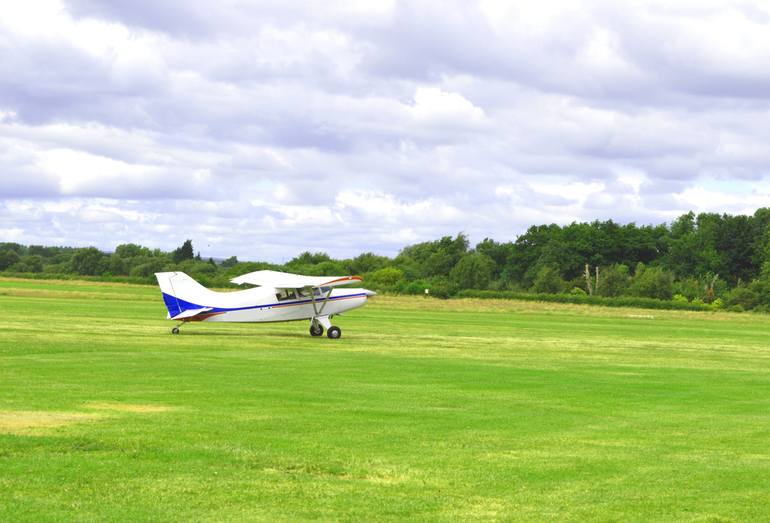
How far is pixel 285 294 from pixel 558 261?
9630cm

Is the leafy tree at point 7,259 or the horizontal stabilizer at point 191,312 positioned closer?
the horizontal stabilizer at point 191,312

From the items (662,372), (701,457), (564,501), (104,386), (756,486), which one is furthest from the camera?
(662,372)

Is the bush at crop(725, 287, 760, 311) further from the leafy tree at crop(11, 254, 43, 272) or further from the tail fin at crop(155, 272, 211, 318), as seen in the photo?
the leafy tree at crop(11, 254, 43, 272)

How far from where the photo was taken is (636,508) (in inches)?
391

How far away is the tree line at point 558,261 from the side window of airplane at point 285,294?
70153 millimetres

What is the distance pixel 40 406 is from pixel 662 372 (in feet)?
54.1

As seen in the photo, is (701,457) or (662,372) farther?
(662,372)

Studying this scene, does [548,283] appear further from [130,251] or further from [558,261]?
[130,251]

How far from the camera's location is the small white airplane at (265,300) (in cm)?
3609

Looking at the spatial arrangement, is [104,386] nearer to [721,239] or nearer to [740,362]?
[740,362]

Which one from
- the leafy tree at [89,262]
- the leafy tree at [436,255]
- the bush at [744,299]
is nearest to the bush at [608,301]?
the bush at [744,299]

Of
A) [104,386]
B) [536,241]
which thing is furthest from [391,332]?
[536,241]

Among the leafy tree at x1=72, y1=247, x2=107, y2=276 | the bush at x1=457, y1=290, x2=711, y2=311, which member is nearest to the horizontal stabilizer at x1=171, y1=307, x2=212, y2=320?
the bush at x1=457, y1=290, x2=711, y2=311

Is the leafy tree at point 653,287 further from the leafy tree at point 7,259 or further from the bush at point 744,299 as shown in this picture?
the leafy tree at point 7,259
